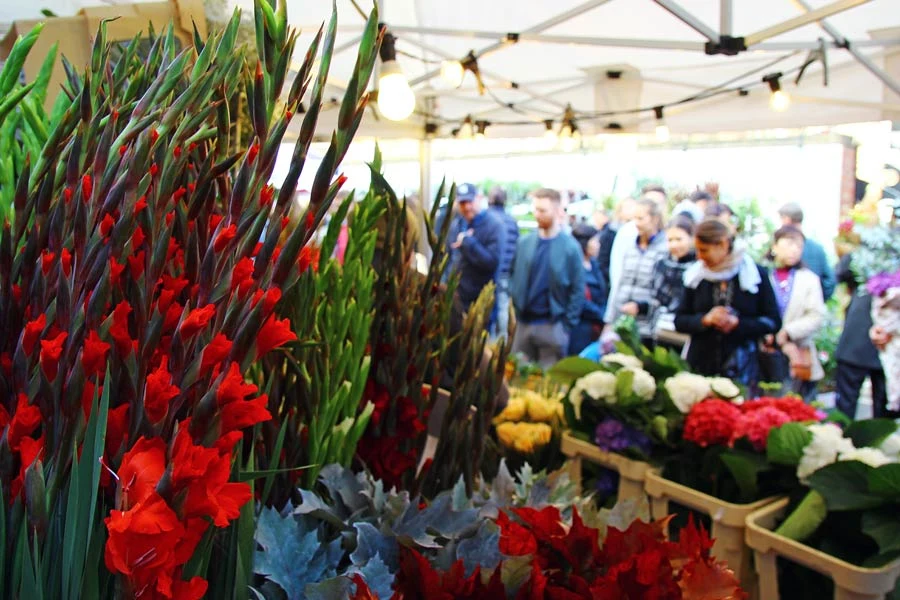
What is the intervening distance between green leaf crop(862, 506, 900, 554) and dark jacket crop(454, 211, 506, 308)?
3.46 metres

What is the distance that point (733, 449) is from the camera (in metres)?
1.79

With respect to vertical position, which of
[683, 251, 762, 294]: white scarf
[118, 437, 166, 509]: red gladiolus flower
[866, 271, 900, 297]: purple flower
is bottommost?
[866, 271, 900, 297]: purple flower

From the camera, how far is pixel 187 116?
37cm

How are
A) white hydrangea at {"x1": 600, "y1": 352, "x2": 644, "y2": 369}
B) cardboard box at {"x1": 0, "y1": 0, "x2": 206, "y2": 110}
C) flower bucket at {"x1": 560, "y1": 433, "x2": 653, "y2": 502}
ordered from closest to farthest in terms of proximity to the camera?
cardboard box at {"x1": 0, "y1": 0, "x2": 206, "y2": 110}, flower bucket at {"x1": 560, "y1": 433, "x2": 653, "y2": 502}, white hydrangea at {"x1": 600, "y1": 352, "x2": 644, "y2": 369}

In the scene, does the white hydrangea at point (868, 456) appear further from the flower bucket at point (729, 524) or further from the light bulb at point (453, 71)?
the light bulb at point (453, 71)

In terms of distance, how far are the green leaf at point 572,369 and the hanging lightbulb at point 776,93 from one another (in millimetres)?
2088

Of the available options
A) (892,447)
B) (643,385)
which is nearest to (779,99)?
(643,385)

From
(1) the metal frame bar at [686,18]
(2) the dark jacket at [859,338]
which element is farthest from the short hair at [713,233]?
(2) the dark jacket at [859,338]

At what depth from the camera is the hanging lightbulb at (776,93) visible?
368 cm

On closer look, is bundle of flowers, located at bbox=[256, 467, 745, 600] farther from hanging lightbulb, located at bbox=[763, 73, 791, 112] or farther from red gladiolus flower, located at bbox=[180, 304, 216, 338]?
hanging lightbulb, located at bbox=[763, 73, 791, 112]

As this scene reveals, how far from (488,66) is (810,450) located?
328 centimetres

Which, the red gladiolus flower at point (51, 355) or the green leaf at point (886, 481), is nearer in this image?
the red gladiolus flower at point (51, 355)

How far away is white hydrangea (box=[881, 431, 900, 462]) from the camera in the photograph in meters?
1.69

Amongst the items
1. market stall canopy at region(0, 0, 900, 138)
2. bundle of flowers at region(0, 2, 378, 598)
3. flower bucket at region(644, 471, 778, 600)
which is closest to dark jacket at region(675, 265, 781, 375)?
market stall canopy at region(0, 0, 900, 138)
